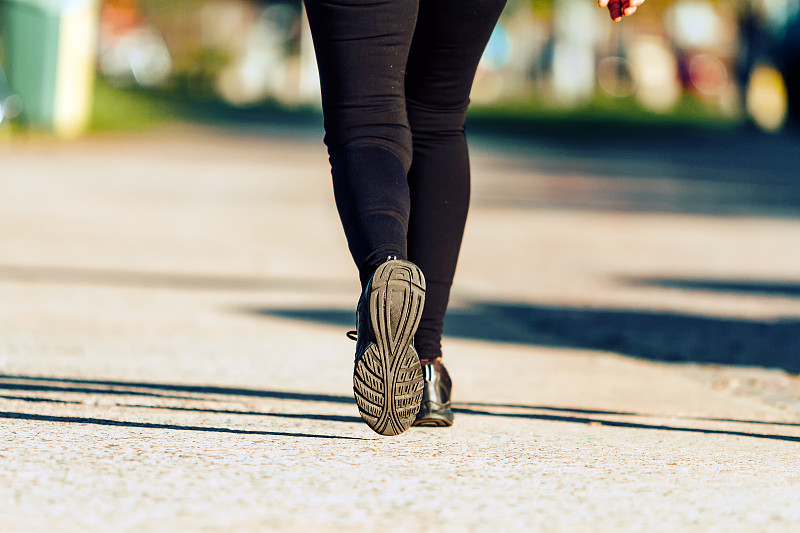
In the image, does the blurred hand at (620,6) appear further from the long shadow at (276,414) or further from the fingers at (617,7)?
the long shadow at (276,414)

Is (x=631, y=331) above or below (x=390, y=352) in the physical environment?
above

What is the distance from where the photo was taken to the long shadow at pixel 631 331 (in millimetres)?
4125

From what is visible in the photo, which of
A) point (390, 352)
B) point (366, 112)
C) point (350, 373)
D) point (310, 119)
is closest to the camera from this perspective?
point (390, 352)

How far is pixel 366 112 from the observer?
2.59 metres

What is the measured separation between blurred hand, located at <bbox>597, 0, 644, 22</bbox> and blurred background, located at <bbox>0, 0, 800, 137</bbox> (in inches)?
455

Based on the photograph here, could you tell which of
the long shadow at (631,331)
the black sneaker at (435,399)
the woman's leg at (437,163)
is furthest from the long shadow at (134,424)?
the long shadow at (631,331)

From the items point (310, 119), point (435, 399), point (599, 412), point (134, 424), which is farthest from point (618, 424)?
point (310, 119)

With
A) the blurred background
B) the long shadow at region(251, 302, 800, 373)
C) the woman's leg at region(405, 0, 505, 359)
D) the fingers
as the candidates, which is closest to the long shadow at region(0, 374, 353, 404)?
the woman's leg at region(405, 0, 505, 359)

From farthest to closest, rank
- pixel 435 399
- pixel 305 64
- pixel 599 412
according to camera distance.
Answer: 1. pixel 305 64
2. pixel 599 412
3. pixel 435 399

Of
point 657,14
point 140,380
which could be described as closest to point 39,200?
point 140,380

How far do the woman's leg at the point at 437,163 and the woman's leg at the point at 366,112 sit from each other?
13 cm

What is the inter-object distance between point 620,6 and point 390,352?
93 cm

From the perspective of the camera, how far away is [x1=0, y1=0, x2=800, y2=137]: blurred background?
47.6 feet

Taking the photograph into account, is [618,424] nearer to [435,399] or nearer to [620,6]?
[435,399]
